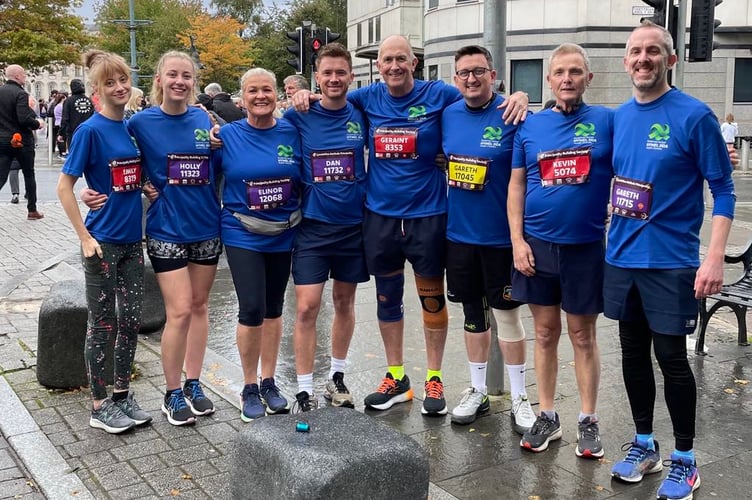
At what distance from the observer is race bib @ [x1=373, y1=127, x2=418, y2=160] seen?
197 inches

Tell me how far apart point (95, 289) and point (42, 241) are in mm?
7298

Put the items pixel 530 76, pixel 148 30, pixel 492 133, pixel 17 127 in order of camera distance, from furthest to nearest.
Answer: pixel 148 30, pixel 530 76, pixel 17 127, pixel 492 133

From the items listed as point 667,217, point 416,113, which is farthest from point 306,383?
point 667,217

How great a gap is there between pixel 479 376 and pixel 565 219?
4.05ft

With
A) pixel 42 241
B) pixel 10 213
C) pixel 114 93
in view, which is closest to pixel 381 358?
pixel 114 93

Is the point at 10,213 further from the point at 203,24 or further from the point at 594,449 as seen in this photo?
the point at 203,24

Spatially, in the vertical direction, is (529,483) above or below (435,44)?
below

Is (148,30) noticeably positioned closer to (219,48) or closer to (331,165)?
(219,48)

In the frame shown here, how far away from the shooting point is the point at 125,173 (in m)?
4.82

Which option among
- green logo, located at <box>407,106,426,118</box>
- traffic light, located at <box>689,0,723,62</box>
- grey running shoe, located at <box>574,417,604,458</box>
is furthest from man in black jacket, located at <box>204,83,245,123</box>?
grey running shoe, located at <box>574,417,604,458</box>

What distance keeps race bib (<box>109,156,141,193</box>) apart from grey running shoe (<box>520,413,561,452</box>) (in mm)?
2612

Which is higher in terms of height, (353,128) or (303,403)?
(353,128)

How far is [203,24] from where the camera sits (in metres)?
61.7

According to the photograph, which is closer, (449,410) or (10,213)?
(449,410)
